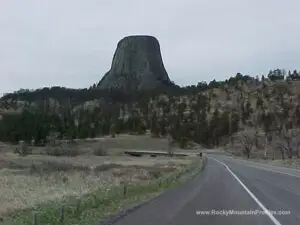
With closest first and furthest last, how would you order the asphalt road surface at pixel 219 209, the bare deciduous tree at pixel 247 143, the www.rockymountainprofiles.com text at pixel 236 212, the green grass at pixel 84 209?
the green grass at pixel 84 209, the asphalt road surface at pixel 219 209, the www.rockymountainprofiles.com text at pixel 236 212, the bare deciduous tree at pixel 247 143

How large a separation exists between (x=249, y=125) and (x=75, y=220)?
17257 centimetres

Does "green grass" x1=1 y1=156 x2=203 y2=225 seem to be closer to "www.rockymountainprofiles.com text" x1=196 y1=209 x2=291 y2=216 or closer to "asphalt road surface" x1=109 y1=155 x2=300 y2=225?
"asphalt road surface" x1=109 y1=155 x2=300 y2=225

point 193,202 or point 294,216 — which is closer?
point 294,216

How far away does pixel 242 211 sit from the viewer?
17.6 metres

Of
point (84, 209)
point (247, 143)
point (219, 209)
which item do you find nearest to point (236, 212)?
point (219, 209)

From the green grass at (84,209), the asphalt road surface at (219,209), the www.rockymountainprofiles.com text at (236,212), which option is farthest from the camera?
the www.rockymountainprofiles.com text at (236,212)

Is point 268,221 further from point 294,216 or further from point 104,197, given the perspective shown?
point 104,197

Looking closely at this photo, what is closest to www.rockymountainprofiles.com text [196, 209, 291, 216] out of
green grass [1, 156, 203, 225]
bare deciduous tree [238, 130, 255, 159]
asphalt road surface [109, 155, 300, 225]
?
asphalt road surface [109, 155, 300, 225]

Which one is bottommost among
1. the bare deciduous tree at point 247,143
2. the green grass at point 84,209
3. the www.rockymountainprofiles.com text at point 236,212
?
the green grass at point 84,209

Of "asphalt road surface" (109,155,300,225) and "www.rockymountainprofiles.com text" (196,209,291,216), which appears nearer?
"asphalt road surface" (109,155,300,225)

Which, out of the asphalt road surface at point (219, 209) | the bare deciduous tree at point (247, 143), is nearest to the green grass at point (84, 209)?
the asphalt road surface at point (219, 209)

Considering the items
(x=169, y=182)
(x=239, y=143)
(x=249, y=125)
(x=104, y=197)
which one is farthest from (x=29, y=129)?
(x=104, y=197)

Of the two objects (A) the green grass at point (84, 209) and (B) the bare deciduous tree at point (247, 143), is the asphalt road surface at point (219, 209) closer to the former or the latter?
(A) the green grass at point (84, 209)

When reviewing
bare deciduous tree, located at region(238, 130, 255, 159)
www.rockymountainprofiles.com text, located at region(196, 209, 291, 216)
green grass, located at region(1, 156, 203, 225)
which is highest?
bare deciduous tree, located at region(238, 130, 255, 159)
